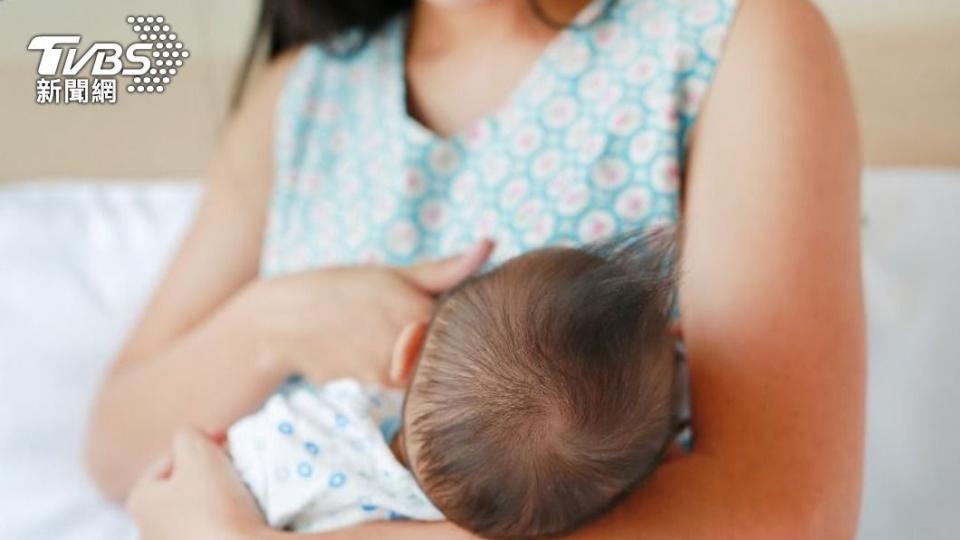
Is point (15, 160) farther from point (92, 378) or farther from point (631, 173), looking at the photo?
point (631, 173)

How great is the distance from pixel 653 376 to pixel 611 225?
0.73 ft

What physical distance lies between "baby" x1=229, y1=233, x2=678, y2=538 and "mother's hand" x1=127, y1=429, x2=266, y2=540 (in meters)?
0.13

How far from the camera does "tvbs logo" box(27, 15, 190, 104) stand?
26.1 inches

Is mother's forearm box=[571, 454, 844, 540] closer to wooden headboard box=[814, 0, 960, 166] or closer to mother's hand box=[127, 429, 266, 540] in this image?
mother's hand box=[127, 429, 266, 540]

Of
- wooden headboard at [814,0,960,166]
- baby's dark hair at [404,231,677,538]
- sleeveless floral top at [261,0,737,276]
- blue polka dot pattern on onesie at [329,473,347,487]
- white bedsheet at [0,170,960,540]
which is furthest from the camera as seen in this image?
wooden headboard at [814,0,960,166]

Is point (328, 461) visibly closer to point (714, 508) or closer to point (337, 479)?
point (337, 479)

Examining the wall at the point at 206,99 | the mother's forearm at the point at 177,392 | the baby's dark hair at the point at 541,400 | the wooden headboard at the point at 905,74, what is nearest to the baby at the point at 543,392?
the baby's dark hair at the point at 541,400

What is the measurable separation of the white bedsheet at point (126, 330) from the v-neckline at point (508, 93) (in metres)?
0.42

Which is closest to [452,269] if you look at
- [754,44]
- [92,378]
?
[754,44]

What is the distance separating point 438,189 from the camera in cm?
82

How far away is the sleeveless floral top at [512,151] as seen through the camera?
74 cm

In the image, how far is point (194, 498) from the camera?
66cm

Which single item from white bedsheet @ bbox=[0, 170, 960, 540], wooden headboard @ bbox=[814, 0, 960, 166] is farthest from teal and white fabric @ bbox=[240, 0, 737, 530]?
wooden headboard @ bbox=[814, 0, 960, 166]

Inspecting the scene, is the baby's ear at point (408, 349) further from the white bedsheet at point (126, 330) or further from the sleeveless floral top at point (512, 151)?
the white bedsheet at point (126, 330)
